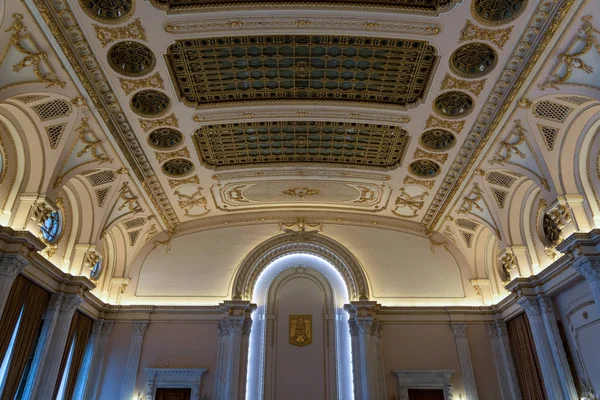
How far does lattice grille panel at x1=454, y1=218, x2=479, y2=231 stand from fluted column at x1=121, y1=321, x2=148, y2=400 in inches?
464

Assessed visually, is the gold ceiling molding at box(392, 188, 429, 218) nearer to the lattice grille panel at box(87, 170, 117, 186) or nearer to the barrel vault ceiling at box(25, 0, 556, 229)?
the barrel vault ceiling at box(25, 0, 556, 229)

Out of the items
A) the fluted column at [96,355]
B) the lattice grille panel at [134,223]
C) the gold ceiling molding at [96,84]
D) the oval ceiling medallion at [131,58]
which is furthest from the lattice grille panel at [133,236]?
the oval ceiling medallion at [131,58]

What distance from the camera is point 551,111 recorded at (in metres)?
10.4

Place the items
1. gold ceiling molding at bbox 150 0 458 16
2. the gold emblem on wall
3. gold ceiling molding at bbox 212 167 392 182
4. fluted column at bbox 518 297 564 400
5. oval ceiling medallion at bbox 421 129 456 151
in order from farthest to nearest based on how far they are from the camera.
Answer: the gold emblem on wall, gold ceiling molding at bbox 212 167 392 182, oval ceiling medallion at bbox 421 129 456 151, fluted column at bbox 518 297 564 400, gold ceiling molding at bbox 150 0 458 16

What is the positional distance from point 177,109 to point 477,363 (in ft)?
41.5

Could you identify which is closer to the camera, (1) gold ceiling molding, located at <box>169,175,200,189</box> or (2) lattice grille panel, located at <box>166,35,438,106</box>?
(2) lattice grille panel, located at <box>166,35,438,106</box>

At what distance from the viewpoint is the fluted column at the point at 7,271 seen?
380 inches

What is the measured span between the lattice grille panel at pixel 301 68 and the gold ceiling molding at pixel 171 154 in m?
2.21

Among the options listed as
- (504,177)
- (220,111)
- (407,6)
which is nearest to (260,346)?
(220,111)

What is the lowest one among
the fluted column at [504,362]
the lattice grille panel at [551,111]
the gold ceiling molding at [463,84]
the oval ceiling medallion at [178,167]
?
the fluted column at [504,362]

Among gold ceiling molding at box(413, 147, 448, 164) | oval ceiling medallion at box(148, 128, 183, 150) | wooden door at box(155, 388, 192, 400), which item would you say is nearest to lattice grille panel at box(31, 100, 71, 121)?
oval ceiling medallion at box(148, 128, 183, 150)

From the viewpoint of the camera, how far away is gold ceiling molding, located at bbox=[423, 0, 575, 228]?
8.28 metres

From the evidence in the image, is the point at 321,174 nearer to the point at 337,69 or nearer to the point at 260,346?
the point at 337,69

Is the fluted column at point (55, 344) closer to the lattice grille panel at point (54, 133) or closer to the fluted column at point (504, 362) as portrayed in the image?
the lattice grille panel at point (54, 133)
